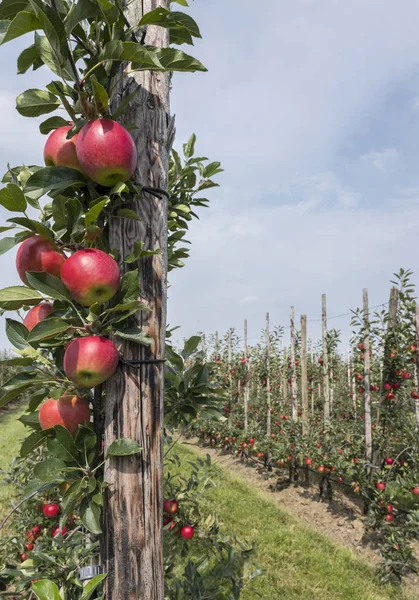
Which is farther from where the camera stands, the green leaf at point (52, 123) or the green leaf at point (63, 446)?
the green leaf at point (52, 123)

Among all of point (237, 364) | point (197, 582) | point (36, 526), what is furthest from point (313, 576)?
point (237, 364)

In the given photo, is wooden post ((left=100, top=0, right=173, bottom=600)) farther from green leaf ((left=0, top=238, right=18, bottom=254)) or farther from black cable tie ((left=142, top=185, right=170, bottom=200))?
green leaf ((left=0, top=238, right=18, bottom=254))

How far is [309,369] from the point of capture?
11375 mm

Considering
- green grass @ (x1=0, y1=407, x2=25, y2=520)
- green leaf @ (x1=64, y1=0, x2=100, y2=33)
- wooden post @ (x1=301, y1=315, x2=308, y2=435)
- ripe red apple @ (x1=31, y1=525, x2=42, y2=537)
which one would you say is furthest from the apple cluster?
wooden post @ (x1=301, y1=315, x2=308, y2=435)

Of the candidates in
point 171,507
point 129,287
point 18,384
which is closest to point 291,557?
point 171,507

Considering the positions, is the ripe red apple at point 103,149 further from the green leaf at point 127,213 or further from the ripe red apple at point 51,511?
the ripe red apple at point 51,511

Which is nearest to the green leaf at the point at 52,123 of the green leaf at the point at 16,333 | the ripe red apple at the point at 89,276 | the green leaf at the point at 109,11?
the green leaf at the point at 109,11

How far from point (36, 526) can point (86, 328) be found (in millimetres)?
2286

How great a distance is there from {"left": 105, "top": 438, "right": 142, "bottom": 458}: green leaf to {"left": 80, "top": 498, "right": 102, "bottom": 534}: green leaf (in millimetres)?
115

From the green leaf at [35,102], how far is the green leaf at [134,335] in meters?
0.61

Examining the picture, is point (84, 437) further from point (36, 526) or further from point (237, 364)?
point (237, 364)

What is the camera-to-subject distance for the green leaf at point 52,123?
3.64ft

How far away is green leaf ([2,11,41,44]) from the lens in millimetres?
869

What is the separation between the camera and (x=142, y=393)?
1.04m
